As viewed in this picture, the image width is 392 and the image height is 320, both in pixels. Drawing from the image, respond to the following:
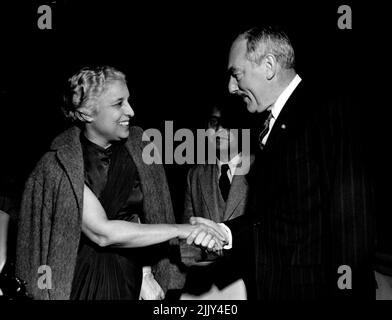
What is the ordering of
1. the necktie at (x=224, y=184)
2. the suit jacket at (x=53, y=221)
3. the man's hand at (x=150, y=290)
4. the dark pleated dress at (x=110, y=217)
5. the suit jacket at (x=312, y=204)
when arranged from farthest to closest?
1. the necktie at (x=224, y=184)
2. the man's hand at (x=150, y=290)
3. the dark pleated dress at (x=110, y=217)
4. the suit jacket at (x=53, y=221)
5. the suit jacket at (x=312, y=204)

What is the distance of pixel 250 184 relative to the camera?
10.5 ft

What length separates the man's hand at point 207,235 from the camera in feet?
9.18

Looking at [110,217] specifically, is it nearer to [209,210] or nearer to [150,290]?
[150,290]

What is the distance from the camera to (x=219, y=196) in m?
3.33

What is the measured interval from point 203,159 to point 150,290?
102cm

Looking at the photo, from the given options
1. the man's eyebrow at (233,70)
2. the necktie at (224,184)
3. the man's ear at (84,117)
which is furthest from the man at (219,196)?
the man's ear at (84,117)

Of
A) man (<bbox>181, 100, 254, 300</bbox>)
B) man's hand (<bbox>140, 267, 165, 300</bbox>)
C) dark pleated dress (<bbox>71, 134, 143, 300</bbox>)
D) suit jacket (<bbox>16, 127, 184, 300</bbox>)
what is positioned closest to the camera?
suit jacket (<bbox>16, 127, 184, 300</bbox>)

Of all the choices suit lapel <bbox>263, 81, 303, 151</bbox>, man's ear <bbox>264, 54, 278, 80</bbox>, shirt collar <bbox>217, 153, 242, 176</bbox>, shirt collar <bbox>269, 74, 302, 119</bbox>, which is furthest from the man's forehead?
shirt collar <bbox>217, 153, 242, 176</bbox>

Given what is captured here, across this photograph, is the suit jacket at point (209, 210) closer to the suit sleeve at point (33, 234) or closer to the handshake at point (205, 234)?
the handshake at point (205, 234)

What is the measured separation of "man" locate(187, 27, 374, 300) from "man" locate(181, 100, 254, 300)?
0.49 metres

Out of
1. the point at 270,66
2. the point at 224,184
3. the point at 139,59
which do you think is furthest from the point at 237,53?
the point at 139,59

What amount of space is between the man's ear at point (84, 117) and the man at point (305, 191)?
84 centimetres

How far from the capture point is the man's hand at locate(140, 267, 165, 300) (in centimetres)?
283

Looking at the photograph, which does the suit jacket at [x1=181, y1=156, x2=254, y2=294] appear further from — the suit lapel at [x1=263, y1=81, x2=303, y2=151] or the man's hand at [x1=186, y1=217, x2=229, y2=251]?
the suit lapel at [x1=263, y1=81, x2=303, y2=151]
